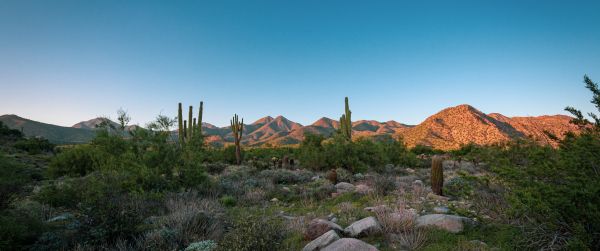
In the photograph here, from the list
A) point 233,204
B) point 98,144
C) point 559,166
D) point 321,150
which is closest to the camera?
point 559,166

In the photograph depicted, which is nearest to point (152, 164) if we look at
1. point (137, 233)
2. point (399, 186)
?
point (137, 233)

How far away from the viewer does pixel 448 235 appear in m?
5.11

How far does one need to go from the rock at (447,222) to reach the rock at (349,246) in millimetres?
1624

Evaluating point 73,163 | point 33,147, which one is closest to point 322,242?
point 73,163

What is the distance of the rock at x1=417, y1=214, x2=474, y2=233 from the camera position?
17.8 feet

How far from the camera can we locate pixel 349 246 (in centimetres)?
440

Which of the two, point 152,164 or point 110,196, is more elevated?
point 152,164

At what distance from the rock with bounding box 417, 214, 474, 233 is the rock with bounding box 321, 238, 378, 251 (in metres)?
1.62

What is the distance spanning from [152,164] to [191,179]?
4.39ft

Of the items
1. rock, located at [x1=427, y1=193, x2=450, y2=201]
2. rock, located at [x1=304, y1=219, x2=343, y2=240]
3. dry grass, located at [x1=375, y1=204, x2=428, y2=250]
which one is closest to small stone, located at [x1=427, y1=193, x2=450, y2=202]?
rock, located at [x1=427, y1=193, x2=450, y2=201]

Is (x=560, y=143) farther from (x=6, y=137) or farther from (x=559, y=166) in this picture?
(x=6, y=137)

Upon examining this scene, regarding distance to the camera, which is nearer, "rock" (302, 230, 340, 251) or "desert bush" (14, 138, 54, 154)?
"rock" (302, 230, 340, 251)

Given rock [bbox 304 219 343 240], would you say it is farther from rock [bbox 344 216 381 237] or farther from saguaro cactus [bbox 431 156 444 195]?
saguaro cactus [bbox 431 156 444 195]

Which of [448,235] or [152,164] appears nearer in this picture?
[448,235]
